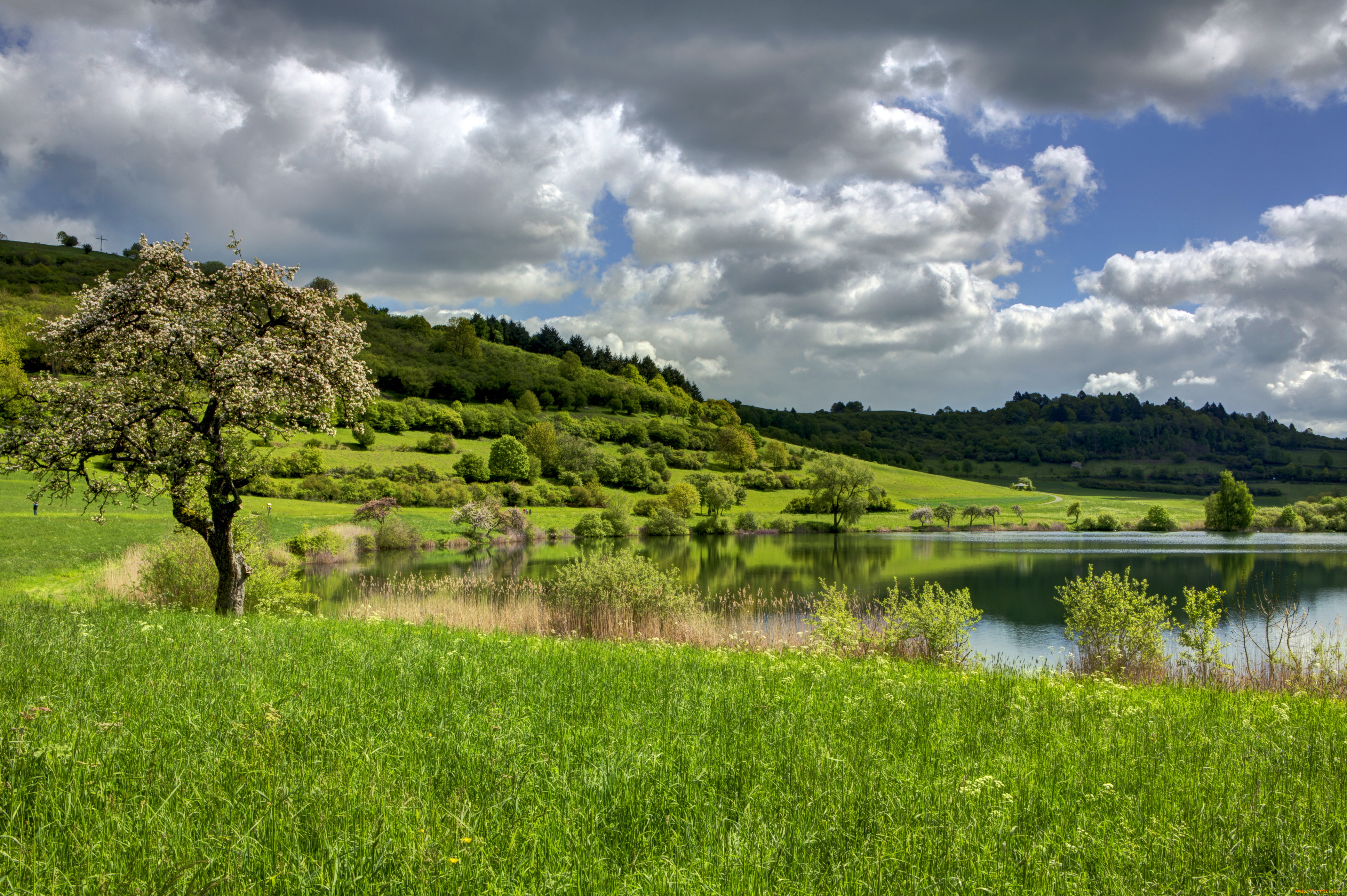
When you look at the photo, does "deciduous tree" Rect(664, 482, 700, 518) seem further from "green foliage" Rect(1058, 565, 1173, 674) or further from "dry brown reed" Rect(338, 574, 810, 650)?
"green foliage" Rect(1058, 565, 1173, 674)

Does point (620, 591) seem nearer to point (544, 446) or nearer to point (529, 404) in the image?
point (544, 446)

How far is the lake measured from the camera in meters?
24.8

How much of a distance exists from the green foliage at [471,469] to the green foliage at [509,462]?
147 cm

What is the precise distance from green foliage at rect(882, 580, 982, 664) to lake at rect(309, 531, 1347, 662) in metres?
3.90

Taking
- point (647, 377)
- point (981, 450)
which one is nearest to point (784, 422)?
point (647, 377)

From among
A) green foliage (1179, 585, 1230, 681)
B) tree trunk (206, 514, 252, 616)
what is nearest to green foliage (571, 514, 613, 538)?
tree trunk (206, 514, 252, 616)

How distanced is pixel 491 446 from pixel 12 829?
74.3 meters

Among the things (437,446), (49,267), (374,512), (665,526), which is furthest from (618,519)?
(49,267)

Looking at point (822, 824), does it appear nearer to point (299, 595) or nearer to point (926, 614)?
point (926, 614)

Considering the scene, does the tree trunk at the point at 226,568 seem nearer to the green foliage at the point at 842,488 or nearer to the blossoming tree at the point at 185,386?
the blossoming tree at the point at 185,386

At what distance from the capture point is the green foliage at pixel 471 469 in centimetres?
6738

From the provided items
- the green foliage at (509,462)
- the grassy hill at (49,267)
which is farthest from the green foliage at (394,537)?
the grassy hill at (49,267)

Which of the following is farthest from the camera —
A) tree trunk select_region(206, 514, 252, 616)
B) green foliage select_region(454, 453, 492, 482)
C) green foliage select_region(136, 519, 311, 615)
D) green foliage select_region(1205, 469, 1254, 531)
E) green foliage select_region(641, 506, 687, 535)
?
green foliage select_region(1205, 469, 1254, 531)

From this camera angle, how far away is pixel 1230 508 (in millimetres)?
70250
